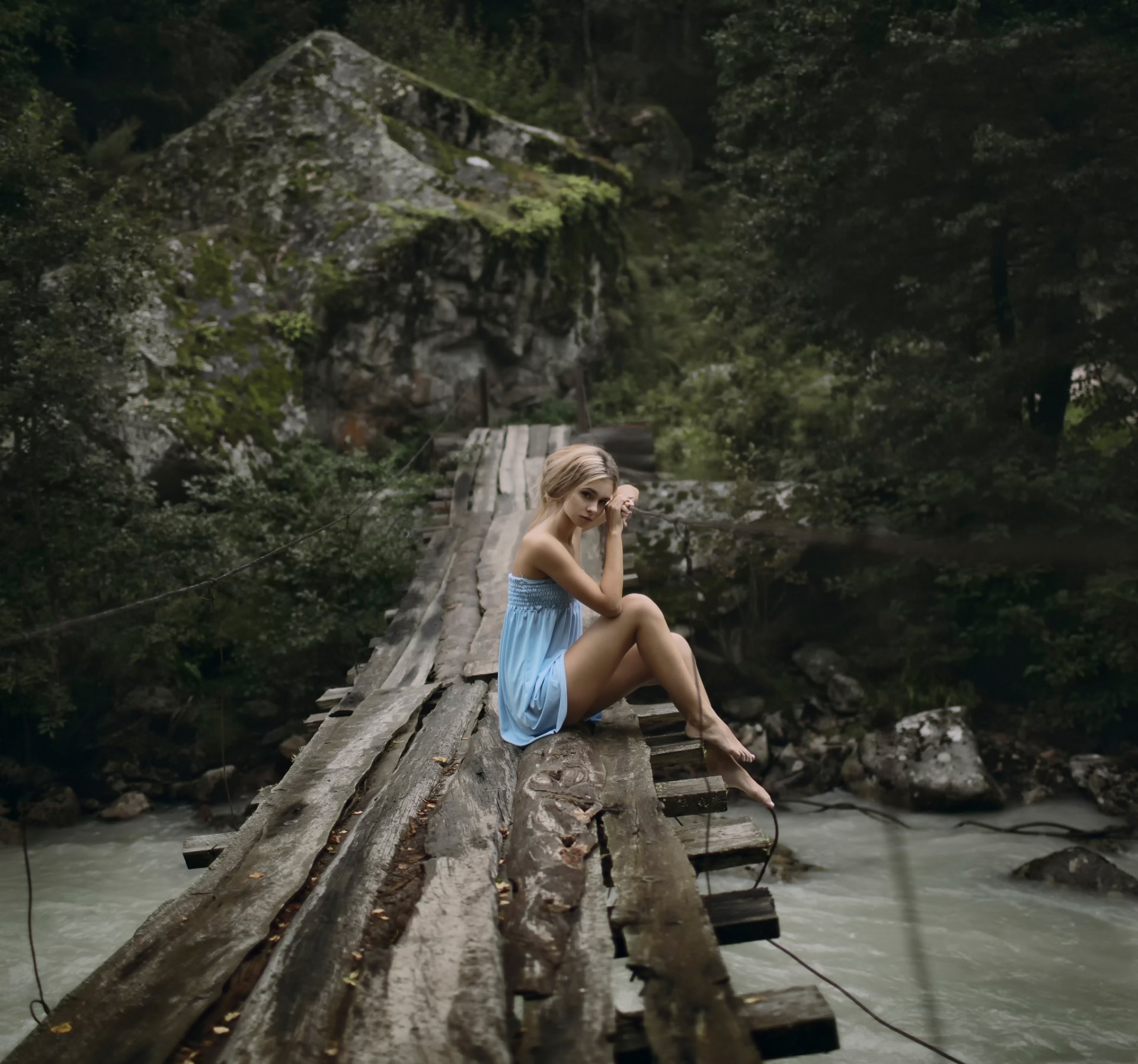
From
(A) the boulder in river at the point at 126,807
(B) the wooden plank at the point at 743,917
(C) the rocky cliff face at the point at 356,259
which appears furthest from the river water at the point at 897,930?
(C) the rocky cliff face at the point at 356,259

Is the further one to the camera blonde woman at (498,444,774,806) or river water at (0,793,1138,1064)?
river water at (0,793,1138,1064)

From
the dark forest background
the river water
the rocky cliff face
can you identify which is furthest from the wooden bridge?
the rocky cliff face

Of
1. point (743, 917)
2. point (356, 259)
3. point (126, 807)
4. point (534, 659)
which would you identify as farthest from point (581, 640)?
point (356, 259)

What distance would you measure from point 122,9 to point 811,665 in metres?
11.4

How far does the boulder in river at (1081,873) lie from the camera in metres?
6.00

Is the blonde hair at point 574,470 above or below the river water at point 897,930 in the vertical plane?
above

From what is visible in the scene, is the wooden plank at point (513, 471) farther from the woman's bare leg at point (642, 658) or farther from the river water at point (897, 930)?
the woman's bare leg at point (642, 658)

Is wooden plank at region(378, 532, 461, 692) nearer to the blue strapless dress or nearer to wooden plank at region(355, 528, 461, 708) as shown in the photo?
wooden plank at region(355, 528, 461, 708)

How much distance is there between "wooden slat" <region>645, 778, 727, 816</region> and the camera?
2.97 meters

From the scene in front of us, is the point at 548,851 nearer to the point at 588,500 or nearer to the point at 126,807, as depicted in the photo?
the point at 588,500

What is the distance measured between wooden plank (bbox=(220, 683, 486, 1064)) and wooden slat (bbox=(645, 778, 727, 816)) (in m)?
0.70

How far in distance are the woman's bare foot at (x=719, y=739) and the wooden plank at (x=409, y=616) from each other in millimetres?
1602

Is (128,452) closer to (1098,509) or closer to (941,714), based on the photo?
(941,714)

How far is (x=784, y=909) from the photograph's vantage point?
20.1 ft
